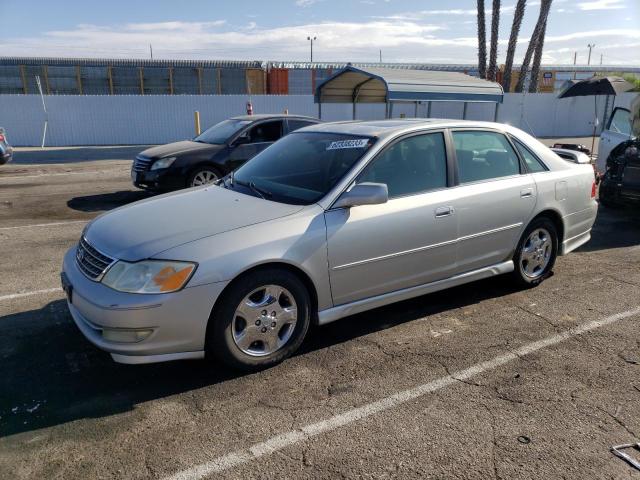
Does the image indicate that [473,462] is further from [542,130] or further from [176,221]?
[542,130]

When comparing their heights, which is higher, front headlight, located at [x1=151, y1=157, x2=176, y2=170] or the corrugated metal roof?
the corrugated metal roof

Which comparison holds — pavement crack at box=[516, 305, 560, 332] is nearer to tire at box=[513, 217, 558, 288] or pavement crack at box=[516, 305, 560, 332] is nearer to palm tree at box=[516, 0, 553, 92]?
tire at box=[513, 217, 558, 288]

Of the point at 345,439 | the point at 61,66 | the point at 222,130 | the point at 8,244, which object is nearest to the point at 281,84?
the point at 61,66

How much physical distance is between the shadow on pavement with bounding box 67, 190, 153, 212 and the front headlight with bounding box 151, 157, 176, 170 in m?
0.82

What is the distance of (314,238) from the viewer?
3623 mm

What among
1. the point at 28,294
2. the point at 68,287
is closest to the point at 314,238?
the point at 68,287

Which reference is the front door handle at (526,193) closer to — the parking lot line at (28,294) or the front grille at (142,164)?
the parking lot line at (28,294)

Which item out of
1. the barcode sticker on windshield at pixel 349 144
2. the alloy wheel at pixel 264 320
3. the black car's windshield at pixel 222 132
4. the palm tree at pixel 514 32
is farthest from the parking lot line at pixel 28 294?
the palm tree at pixel 514 32

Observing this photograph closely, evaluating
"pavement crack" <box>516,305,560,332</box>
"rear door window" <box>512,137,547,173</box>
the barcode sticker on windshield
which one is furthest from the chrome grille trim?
"rear door window" <box>512,137,547,173</box>

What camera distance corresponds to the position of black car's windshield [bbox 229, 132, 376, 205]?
402cm

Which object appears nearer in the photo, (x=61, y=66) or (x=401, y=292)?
(x=401, y=292)

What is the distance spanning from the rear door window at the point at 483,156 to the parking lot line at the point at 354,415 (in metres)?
1.45

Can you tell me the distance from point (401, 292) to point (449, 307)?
79cm

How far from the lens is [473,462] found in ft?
8.94
